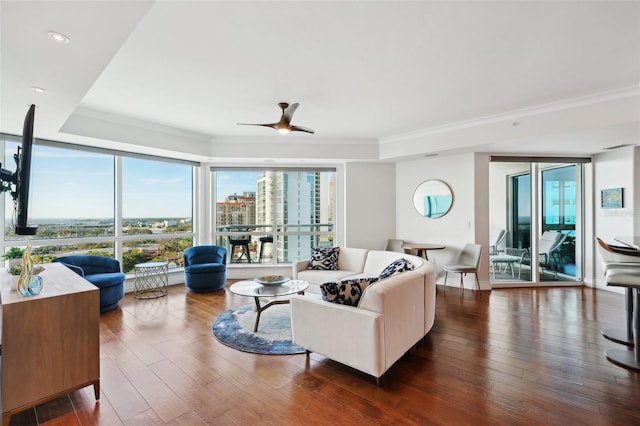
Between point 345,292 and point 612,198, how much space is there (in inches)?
209

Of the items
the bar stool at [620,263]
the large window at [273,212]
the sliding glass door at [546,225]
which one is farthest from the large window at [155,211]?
the bar stool at [620,263]

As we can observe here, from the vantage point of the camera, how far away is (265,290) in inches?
140

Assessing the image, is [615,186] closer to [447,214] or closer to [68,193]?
[447,214]

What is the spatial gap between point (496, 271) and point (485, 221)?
1.27 meters

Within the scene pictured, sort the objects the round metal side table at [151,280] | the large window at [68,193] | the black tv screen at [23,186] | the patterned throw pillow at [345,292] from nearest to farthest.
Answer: the black tv screen at [23,186]
the patterned throw pillow at [345,292]
the large window at [68,193]
the round metal side table at [151,280]

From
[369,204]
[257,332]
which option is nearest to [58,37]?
[257,332]

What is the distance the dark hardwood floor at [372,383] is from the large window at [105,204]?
6.28 ft

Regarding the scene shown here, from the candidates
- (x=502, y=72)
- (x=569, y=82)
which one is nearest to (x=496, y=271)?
(x=569, y=82)

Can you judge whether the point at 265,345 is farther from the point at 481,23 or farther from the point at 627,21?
the point at 627,21

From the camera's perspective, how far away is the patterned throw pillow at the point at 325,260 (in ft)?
15.8

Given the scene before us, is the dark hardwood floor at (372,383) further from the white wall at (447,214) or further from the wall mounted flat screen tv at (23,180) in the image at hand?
the white wall at (447,214)

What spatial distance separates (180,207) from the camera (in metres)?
5.88

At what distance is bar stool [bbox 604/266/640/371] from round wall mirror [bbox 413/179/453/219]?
111 inches

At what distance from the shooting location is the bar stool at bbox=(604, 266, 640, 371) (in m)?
2.52
